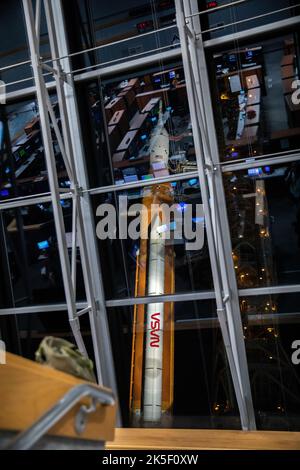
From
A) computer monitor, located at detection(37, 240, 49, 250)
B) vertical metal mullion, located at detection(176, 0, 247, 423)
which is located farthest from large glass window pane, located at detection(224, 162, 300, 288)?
computer monitor, located at detection(37, 240, 49, 250)

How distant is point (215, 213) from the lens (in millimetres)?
5977

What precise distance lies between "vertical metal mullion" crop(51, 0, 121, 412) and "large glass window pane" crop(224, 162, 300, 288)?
1.77 m

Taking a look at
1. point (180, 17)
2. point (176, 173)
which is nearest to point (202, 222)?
point (176, 173)

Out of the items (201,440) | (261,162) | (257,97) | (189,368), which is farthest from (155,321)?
(257,97)

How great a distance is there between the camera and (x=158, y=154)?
6.51 metres

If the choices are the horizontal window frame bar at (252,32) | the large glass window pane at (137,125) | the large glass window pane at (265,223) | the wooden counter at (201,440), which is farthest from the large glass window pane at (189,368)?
the horizontal window frame bar at (252,32)

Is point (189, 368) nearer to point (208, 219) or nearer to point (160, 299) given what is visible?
point (160, 299)

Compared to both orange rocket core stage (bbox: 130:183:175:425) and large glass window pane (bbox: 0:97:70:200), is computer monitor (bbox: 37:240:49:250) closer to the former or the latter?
large glass window pane (bbox: 0:97:70:200)

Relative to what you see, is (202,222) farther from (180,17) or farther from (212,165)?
(180,17)

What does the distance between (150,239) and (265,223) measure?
4.80 feet

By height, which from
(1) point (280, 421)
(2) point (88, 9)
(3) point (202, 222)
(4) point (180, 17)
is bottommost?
(1) point (280, 421)

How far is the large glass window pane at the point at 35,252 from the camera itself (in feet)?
23.0

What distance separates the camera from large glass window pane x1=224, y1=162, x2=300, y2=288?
600 cm

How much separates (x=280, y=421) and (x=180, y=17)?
4.77m
